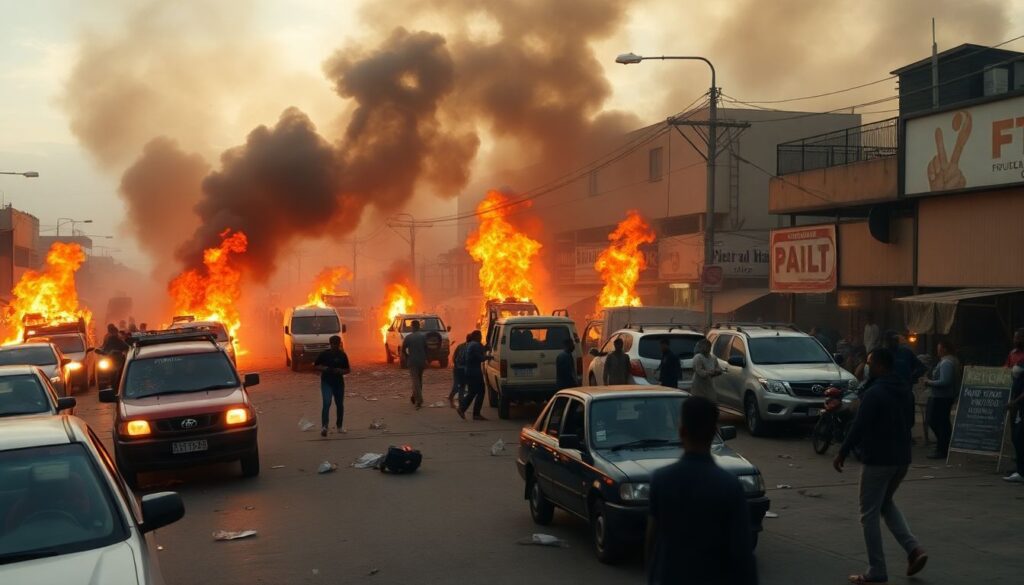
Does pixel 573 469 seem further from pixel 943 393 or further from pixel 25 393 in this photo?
pixel 943 393

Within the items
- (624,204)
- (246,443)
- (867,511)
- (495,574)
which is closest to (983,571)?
(867,511)

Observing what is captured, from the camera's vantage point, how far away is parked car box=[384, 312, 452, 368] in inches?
1268

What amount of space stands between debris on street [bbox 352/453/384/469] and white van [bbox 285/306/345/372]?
17965 mm

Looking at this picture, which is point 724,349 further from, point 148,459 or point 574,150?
point 574,150

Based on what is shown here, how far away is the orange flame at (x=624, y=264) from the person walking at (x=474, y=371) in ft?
89.2

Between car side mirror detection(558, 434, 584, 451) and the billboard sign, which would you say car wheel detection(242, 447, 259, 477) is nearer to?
car side mirror detection(558, 434, 584, 451)

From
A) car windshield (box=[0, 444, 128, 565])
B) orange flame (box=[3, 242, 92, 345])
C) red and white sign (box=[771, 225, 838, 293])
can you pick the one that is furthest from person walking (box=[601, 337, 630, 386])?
orange flame (box=[3, 242, 92, 345])

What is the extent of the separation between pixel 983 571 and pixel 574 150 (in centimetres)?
5140

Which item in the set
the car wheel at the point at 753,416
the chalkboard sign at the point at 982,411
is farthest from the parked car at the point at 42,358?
the chalkboard sign at the point at 982,411

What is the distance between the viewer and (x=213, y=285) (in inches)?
1667

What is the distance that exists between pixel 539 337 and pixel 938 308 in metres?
7.68

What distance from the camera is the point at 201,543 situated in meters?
8.97

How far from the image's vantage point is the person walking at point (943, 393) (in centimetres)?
1326

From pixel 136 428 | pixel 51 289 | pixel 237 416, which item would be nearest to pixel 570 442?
pixel 237 416
